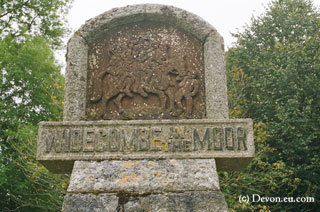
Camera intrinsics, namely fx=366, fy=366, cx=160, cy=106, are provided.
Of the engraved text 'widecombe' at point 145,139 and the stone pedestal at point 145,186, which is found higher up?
the engraved text 'widecombe' at point 145,139

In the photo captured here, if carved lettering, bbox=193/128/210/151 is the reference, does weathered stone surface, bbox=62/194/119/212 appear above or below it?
below

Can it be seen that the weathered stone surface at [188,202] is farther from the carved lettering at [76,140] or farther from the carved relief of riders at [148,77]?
the carved relief of riders at [148,77]

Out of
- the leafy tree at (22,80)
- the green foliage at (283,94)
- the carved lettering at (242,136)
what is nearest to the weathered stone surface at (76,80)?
the carved lettering at (242,136)

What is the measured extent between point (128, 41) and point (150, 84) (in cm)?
52

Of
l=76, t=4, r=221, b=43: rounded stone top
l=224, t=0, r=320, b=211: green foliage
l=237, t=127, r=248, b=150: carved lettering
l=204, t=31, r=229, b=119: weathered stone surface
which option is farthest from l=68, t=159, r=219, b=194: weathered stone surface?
l=224, t=0, r=320, b=211: green foliage

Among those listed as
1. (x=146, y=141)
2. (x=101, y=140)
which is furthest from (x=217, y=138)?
(x=101, y=140)

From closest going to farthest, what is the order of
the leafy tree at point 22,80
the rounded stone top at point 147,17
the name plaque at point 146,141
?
the name plaque at point 146,141, the rounded stone top at point 147,17, the leafy tree at point 22,80

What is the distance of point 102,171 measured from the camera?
2.77 metres

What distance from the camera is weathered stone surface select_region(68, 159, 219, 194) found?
267 centimetres

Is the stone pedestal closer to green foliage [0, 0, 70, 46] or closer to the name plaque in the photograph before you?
the name plaque

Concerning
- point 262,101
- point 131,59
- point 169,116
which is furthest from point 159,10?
point 262,101

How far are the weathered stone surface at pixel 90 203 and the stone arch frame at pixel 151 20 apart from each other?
0.86m

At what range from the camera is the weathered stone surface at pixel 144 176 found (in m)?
2.67

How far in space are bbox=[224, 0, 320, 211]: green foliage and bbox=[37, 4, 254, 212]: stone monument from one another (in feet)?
16.6
